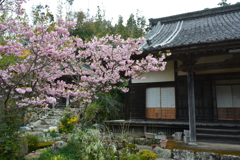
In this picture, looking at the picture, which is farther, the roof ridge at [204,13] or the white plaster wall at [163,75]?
the roof ridge at [204,13]

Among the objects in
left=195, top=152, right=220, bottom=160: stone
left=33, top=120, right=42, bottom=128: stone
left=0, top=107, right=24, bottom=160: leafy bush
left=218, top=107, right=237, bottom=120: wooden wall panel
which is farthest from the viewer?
left=33, top=120, right=42, bottom=128: stone

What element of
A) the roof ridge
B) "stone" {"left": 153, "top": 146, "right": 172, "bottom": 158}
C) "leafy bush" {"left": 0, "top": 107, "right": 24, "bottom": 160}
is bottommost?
"stone" {"left": 153, "top": 146, "right": 172, "bottom": 158}

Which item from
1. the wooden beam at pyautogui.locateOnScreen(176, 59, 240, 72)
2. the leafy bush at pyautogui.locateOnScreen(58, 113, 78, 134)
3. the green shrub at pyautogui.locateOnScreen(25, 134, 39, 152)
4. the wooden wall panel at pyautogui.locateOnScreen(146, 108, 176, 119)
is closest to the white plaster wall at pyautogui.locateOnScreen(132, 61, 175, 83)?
the wooden wall panel at pyautogui.locateOnScreen(146, 108, 176, 119)

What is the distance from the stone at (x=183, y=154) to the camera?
5.48 meters

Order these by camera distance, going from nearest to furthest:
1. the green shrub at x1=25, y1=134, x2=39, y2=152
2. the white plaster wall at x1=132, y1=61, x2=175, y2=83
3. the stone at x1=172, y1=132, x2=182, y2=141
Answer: the green shrub at x1=25, y1=134, x2=39, y2=152 < the stone at x1=172, y1=132, x2=182, y2=141 < the white plaster wall at x1=132, y1=61, x2=175, y2=83

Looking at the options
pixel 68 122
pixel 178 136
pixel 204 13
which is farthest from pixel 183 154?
pixel 204 13

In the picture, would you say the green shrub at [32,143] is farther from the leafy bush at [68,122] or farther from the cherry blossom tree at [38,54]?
the leafy bush at [68,122]

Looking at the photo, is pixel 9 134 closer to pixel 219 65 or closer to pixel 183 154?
pixel 183 154

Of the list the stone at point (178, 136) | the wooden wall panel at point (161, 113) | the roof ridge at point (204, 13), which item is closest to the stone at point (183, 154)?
the stone at point (178, 136)

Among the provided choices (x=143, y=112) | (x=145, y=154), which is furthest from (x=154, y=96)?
(x=145, y=154)

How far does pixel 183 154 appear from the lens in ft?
18.3

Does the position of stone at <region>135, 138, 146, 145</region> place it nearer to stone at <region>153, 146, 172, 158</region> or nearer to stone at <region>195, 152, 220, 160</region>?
stone at <region>153, 146, 172, 158</region>

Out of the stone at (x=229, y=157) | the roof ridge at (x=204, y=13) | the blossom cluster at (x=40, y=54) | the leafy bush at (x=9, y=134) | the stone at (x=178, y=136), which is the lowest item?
the stone at (x=229, y=157)

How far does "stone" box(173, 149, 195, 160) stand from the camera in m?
5.48
